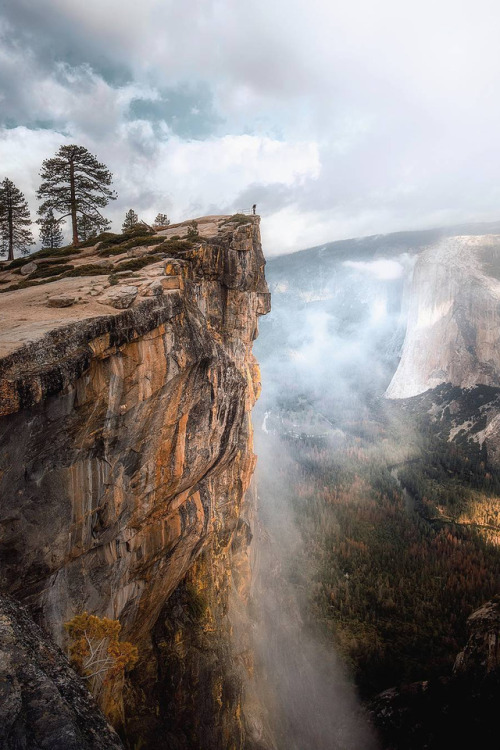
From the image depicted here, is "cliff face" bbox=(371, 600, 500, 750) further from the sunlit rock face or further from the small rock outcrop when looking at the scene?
the sunlit rock face

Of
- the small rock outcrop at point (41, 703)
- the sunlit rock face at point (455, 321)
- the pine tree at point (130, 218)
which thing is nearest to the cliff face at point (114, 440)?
Result: the small rock outcrop at point (41, 703)

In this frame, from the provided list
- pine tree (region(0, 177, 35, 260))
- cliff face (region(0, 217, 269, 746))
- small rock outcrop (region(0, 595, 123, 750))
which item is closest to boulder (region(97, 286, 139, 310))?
cliff face (region(0, 217, 269, 746))

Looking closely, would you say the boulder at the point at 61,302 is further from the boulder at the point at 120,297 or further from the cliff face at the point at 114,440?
the boulder at the point at 120,297

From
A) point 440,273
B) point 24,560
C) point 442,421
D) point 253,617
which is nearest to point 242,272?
point 24,560

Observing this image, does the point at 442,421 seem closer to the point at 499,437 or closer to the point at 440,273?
the point at 499,437

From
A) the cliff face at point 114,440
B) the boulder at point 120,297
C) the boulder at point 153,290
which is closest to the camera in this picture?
the cliff face at point 114,440

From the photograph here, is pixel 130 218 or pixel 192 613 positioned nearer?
pixel 192 613

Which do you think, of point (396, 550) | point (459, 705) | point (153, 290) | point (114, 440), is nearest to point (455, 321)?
point (396, 550)
